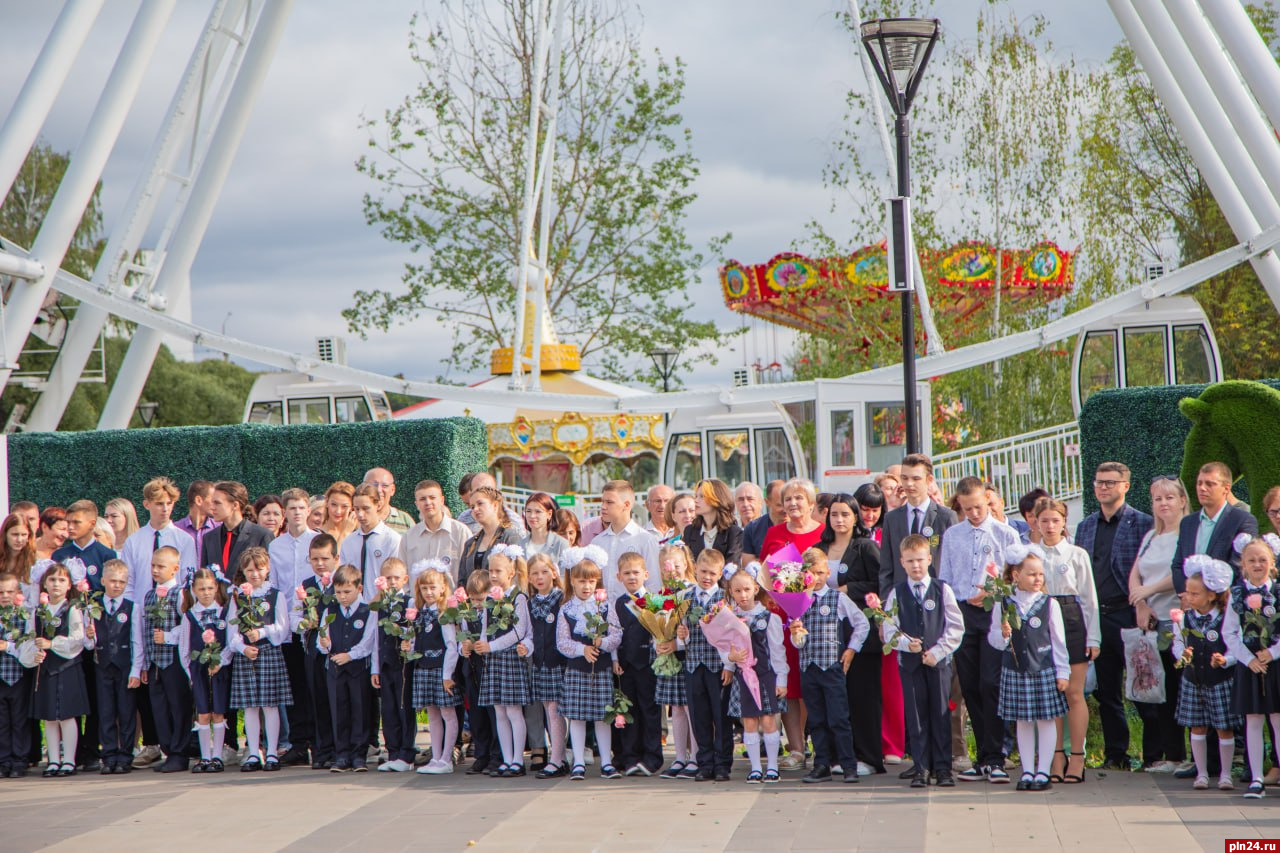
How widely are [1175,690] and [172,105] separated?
1774cm

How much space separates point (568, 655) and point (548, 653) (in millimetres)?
166

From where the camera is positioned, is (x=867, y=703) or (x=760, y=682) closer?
(x=760, y=682)

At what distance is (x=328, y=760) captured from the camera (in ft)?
29.0

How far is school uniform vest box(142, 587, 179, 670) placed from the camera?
8.91 metres

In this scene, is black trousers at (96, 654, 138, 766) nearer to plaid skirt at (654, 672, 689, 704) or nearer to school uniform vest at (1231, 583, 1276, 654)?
plaid skirt at (654, 672, 689, 704)

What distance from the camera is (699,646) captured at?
26.4ft

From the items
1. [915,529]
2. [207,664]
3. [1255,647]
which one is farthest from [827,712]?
[207,664]

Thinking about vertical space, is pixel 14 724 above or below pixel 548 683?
below

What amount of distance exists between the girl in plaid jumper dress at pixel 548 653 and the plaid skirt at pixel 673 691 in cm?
64

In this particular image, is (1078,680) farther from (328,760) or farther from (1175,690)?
(328,760)

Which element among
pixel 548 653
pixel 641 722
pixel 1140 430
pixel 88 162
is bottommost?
pixel 641 722

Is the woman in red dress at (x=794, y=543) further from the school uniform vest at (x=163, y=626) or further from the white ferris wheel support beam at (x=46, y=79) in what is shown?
the white ferris wheel support beam at (x=46, y=79)

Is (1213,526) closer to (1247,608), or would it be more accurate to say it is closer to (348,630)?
(1247,608)

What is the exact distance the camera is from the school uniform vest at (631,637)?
27.1ft
